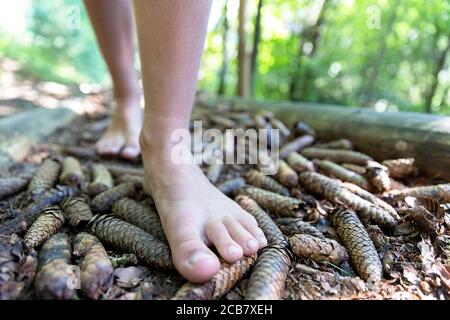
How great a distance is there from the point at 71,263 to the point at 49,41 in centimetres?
707

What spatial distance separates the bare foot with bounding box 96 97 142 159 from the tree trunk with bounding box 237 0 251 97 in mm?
1959

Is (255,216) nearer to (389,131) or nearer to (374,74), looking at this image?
(389,131)

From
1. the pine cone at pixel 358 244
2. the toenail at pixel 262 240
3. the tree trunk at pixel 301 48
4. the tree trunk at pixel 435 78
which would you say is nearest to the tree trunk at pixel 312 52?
the tree trunk at pixel 301 48

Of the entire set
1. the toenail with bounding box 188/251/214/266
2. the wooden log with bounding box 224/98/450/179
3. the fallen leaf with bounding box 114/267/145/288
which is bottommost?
the fallen leaf with bounding box 114/267/145/288

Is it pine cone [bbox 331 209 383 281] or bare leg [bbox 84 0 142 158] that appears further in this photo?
bare leg [bbox 84 0 142 158]

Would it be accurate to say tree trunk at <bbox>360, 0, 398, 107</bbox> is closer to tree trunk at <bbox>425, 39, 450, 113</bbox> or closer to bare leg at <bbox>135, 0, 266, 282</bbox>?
tree trunk at <bbox>425, 39, 450, 113</bbox>

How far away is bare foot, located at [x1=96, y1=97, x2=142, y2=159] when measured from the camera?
1899 millimetres

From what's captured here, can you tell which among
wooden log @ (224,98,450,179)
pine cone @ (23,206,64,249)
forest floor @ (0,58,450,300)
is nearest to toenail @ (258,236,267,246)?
forest floor @ (0,58,450,300)

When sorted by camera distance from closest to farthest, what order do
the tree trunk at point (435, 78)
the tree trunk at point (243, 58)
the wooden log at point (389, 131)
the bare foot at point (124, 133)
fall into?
the wooden log at point (389, 131) < the bare foot at point (124, 133) < the tree trunk at point (435, 78) < the tree trunk at point (243, 58)

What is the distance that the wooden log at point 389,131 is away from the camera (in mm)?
1554

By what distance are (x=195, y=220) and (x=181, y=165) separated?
0.23 meters

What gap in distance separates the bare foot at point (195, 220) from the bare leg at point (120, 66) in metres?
0.74

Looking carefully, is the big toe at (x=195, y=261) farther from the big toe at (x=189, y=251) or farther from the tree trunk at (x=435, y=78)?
the tree trunk at (x=435, y=78)

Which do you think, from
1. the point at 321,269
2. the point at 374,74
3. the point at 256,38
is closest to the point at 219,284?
the point at 321,269
